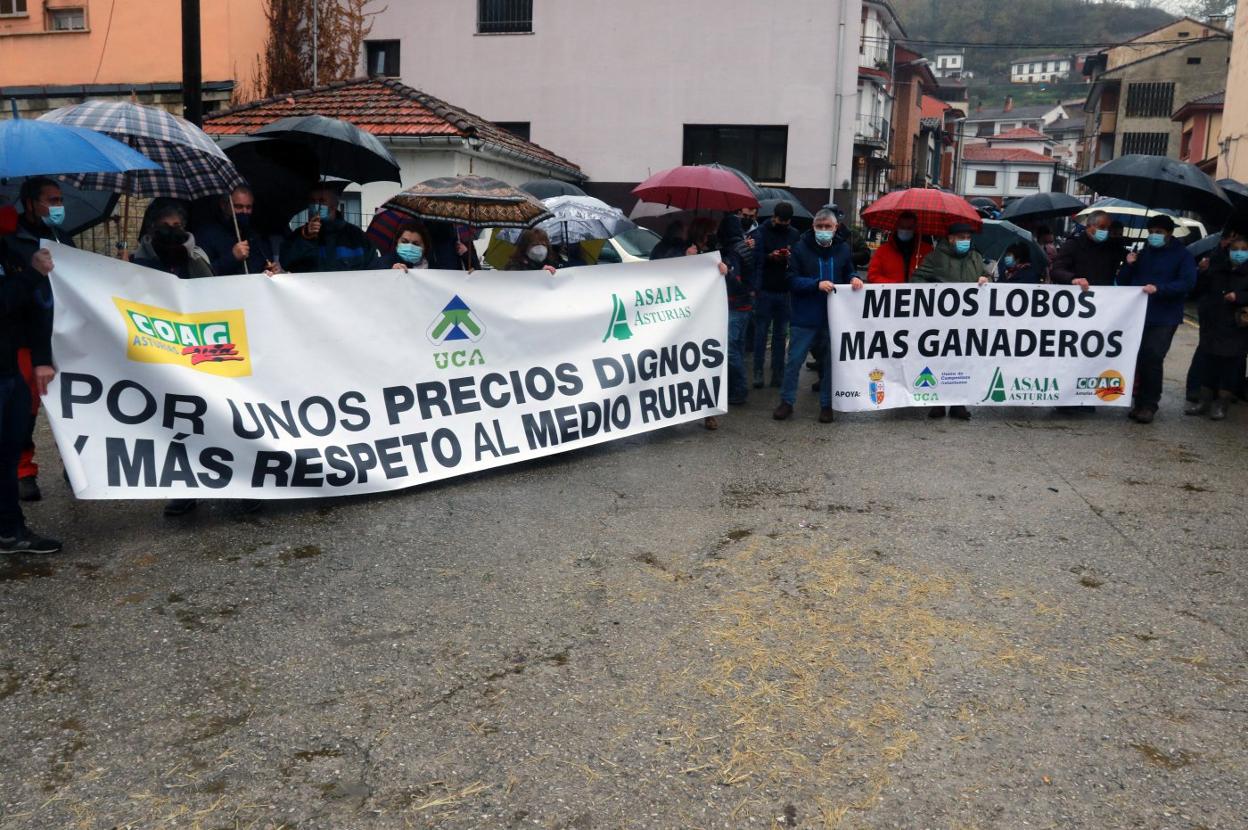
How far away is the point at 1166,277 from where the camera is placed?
9.10 metres

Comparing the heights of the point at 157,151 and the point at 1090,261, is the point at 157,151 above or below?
above

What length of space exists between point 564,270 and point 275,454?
8.31 ft

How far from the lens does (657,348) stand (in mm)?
8078

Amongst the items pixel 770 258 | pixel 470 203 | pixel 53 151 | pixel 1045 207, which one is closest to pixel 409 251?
pixel 470 203

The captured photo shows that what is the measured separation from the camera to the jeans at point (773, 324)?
10.4 meters

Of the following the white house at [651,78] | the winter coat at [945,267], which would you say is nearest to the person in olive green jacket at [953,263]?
the winter coat at [945,267]

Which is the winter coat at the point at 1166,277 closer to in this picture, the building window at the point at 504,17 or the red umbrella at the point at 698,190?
the red umbrella at the point at 698,190

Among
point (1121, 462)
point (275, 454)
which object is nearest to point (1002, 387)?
point (1121, 462)

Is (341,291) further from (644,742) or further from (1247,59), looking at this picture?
(1247,59)

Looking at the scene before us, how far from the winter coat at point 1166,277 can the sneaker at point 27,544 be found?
28.1ft

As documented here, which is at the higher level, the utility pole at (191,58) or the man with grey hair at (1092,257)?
the utility pole at (191,58)

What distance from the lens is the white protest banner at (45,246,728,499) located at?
550 centimetres

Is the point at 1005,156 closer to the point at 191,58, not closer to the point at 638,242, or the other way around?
the point at 638,242

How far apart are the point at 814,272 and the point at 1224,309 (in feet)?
11.9
